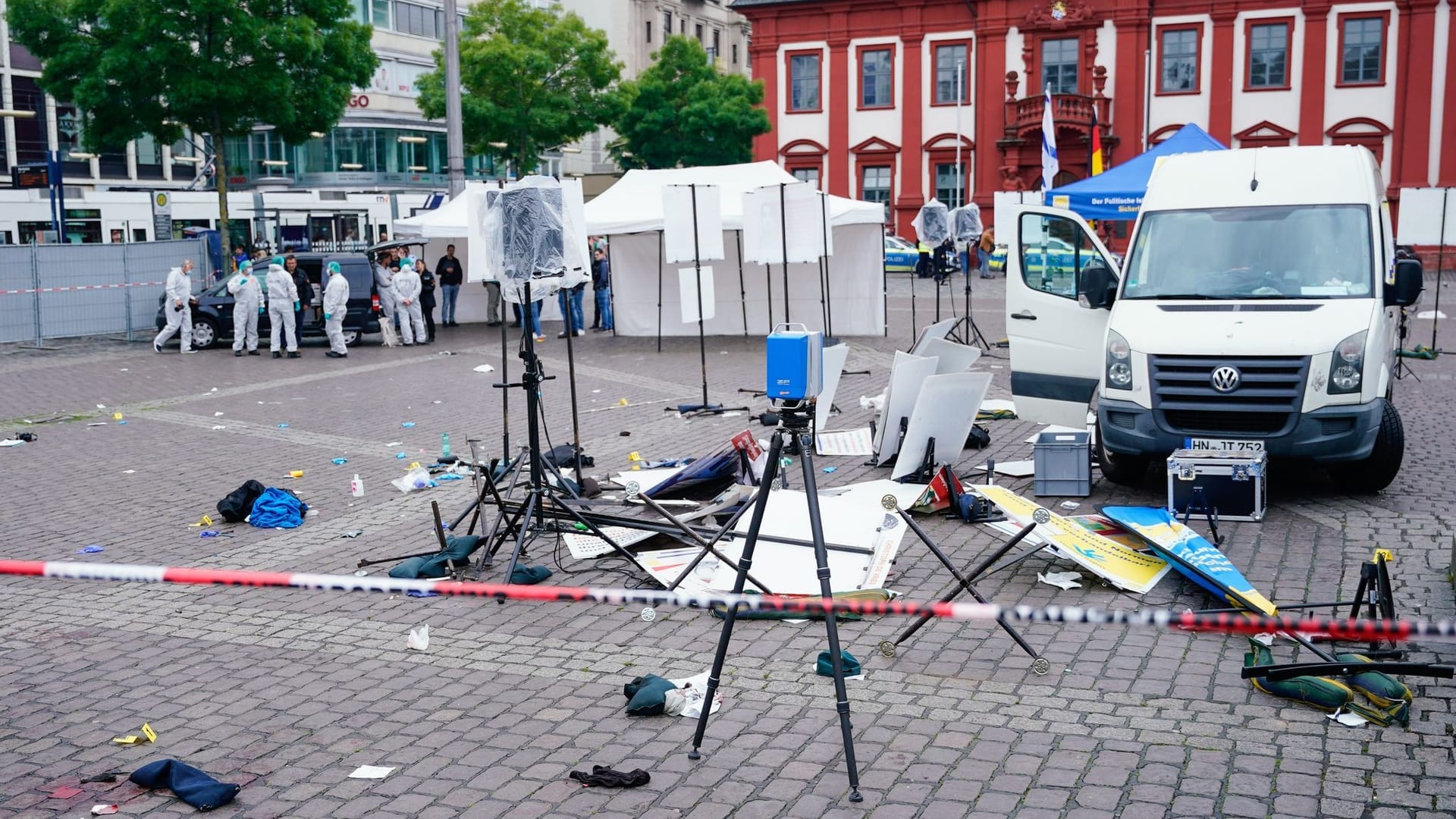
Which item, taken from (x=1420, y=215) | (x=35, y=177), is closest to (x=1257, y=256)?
(x=1420, y=215)

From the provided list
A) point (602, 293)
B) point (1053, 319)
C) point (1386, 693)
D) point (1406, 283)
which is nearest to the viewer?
point (1386, 693)

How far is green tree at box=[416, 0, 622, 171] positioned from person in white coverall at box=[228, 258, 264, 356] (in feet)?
114

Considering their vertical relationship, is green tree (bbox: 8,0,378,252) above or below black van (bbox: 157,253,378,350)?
above

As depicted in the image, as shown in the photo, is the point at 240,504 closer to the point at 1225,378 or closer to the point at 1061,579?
the point at 1061,579

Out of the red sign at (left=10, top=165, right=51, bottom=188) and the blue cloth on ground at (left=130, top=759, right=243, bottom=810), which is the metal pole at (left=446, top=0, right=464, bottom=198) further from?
the blue cloth on ground at (left=130, top=759, right=243, bottom=810)

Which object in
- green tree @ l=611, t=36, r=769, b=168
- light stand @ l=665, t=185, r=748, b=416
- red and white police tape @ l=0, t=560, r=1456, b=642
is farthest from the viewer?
green tree @ l=611, t=36, r=769, b=168

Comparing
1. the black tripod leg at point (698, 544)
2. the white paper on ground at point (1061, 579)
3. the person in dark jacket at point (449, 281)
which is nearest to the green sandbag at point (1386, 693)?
the white paper on ground at point (1061, 579)

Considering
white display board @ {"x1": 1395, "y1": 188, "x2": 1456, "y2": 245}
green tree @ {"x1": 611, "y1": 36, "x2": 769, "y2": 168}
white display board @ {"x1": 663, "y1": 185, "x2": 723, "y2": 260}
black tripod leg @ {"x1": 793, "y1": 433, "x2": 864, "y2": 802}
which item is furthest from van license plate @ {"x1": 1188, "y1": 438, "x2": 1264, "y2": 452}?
green tree @ {"x1": 611, "y1": 36, "x2": 769, "y2": 168}

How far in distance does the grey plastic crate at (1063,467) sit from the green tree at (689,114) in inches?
2134

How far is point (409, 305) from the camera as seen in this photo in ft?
80.2

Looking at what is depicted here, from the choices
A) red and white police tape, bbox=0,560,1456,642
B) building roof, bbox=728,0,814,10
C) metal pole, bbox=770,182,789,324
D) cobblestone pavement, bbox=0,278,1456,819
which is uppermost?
building roof, bbox=728,0,814,10

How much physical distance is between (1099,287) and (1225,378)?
5.46 ft

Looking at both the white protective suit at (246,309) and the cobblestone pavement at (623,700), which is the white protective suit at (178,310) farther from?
the cobblestone pavement at (623,700)

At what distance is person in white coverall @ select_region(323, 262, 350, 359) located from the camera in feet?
74.1
